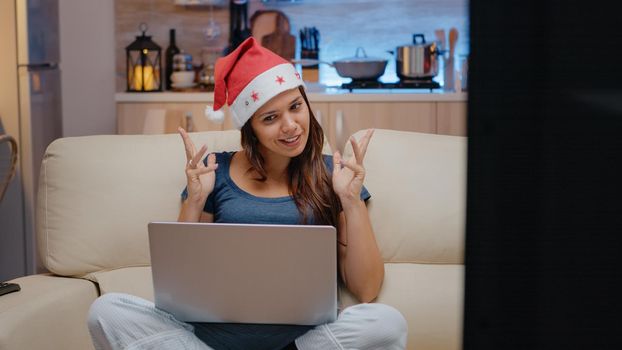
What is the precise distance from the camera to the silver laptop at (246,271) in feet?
6.13

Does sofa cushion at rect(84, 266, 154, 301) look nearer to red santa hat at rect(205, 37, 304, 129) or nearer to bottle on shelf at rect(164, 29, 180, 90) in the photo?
red santa hat at rect(205, 37, 304, 129)

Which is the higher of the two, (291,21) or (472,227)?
(291,21)

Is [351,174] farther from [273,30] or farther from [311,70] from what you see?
[273,30]

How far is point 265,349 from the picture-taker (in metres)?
2.05

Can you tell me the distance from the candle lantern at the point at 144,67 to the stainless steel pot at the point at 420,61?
1.25 metres

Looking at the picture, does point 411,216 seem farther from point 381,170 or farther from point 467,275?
point 467,275

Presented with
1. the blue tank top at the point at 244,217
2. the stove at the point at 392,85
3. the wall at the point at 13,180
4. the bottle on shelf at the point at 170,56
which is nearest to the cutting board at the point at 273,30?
the bottle on shelf at the point at 170,56

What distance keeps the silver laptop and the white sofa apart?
1.16 feet

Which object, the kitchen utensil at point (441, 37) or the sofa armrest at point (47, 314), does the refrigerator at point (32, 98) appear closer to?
the sofa armrest at point (47, 314)

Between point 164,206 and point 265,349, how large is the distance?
0.57 meters

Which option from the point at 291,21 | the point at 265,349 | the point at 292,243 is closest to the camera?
the point at 292,243

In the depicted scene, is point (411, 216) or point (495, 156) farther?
point (411, 216)

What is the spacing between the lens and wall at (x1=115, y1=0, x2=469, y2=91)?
15.0 feet

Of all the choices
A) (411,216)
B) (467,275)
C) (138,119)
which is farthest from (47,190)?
(467,275)
